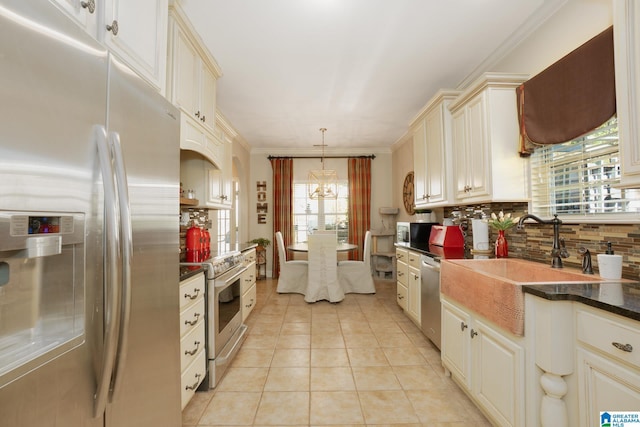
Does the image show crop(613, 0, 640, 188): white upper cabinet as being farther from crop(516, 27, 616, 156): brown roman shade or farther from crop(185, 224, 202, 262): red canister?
crop(185, 224, 202, 262): red canister

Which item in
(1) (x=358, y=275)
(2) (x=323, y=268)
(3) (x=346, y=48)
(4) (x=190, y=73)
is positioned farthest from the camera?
(1) (x=358, y=275)

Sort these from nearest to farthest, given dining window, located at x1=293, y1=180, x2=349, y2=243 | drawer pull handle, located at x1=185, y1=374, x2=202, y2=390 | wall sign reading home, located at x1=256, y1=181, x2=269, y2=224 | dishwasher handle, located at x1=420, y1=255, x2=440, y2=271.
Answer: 1. drawer pull handle, located at x1=185, y1=374, x2=202, y2=390
2. dishwasher handle, located at x1=420, y1=255, x2=440, y2=271
3. wall sign reading home, located at x1=256, y1=181, x2=269, y2=224
4. dining window, located at x1=293, y1=180, x2=349, y2=243

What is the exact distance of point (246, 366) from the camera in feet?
8.13

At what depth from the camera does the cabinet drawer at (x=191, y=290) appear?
5.75ft

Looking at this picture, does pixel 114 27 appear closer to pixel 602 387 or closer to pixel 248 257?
pixel 602 387

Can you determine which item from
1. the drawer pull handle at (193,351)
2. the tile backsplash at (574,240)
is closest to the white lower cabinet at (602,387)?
the tile backsplash at (574,240)

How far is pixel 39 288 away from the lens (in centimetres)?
65

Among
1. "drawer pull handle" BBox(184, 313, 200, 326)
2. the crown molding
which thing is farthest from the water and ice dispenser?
the crown molding

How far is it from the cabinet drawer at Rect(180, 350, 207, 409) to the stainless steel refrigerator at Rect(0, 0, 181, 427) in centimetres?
78

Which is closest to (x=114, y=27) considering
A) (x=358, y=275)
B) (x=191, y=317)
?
(x=191, y=317)

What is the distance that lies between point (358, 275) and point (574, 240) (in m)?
3.15

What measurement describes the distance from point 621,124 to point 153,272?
2044 mm

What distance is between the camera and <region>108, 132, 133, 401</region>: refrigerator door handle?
81 cm

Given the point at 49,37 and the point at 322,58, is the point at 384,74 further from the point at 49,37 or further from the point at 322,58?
the point at 49,37
